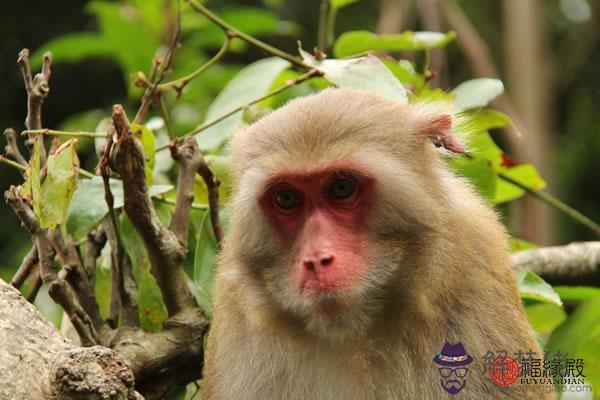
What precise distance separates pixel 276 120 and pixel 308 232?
22.1 inches

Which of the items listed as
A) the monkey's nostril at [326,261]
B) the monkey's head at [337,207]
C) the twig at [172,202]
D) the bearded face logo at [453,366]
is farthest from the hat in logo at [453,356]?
the twig at [172,202]

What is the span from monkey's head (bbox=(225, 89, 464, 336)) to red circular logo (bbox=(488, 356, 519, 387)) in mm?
500

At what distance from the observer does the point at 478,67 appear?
9.61 m

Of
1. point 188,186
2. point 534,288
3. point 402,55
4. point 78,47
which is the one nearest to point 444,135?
point 534,288

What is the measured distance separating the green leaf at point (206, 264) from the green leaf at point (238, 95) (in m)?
0.58

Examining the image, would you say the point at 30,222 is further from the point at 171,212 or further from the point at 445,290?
the point at 445,290

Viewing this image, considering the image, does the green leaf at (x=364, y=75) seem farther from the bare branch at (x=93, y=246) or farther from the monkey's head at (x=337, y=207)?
the bare branch at (x=93, y=246)

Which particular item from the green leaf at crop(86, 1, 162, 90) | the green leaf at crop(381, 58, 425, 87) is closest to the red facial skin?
the green leaf at crop(381, 58, 425, 87)

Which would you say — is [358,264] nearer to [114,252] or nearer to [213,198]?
[213,198]

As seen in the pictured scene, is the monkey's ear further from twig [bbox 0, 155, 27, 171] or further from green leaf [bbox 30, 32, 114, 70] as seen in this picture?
green leaf [bbox 30, 32, 114, 70]

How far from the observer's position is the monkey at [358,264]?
3725mm

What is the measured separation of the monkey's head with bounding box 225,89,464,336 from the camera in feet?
12.0

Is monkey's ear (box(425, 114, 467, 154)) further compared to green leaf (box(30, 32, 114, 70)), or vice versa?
green leaf (box(30, 32, 114, 70))

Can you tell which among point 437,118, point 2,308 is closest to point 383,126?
point 437,118
